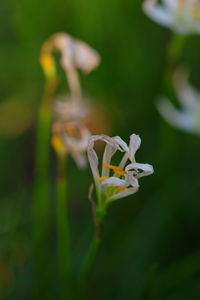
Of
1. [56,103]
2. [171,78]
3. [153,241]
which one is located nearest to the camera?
[56,103]

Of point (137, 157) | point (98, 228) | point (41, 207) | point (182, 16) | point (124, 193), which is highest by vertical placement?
point (182, 16)

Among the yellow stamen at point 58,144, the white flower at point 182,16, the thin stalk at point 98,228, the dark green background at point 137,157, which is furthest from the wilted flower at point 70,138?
the white flower at point 182,16

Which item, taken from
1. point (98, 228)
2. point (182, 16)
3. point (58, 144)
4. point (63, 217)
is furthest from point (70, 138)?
point (182, 16)

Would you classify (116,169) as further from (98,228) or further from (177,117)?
(177,117)

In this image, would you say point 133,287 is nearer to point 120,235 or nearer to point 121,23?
point 120,235

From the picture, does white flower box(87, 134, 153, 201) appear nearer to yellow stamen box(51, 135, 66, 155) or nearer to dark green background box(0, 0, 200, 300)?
yellow stamen box(51, 135, 66, 155)

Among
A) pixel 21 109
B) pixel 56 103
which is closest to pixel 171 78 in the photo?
pixel 56 103
